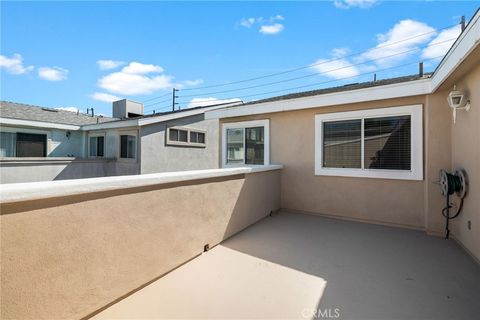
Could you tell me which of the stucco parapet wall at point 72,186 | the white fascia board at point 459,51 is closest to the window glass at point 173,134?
the stucco parapet wall at point 72,186

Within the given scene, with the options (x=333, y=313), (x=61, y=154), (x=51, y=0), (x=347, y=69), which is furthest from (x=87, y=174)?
(x=347, y=69)

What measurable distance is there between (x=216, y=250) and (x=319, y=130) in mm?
3872

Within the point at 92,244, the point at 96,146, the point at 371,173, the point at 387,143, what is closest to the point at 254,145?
the point at 371,173

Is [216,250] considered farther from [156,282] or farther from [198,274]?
[156,282]

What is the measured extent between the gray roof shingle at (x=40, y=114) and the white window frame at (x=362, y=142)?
42.3 feet

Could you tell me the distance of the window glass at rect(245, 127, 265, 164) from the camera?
685cm

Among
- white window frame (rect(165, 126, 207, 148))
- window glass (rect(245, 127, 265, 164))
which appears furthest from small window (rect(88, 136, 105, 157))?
window glass (rect(245, 127, 265, 164))

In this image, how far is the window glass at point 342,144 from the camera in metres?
5.41

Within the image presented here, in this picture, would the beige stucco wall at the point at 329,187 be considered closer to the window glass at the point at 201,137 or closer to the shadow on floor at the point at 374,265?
the shadow on floor at the point at 374,265

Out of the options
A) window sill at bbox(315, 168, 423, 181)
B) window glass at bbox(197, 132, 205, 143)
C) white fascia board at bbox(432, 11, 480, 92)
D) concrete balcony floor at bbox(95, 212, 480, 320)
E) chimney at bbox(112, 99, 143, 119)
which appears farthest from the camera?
chimney at bbox(112, 99, 143, 119)

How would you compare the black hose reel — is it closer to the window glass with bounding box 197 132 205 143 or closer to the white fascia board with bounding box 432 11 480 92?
the white fascia board with bounding box 432 11 480 92

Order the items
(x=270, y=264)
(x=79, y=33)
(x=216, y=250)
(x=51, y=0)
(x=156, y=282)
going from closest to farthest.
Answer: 1. (x=156, y=282)
2. (x=270, y=264)
3. (x=216, y=250)
4. (x=51, y=0)
5. (x=79, y=33)

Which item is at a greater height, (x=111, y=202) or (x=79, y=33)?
(x=79, y=33)

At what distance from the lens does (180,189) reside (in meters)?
3.14
